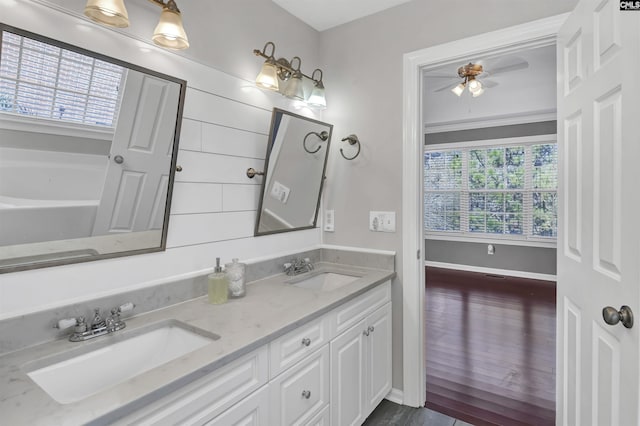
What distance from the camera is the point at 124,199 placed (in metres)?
1.39

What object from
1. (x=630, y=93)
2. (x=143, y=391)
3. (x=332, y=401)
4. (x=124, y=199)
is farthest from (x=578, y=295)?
(x=124, y=199)

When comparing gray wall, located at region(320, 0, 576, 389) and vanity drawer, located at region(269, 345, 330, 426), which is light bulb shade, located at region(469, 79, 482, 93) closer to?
gray wall, located at region(320, 0, 576, 389)

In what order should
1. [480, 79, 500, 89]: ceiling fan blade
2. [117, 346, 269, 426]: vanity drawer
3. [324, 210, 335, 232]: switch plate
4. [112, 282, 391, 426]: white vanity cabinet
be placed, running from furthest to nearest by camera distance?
[480, 79, 500, 89]: ceiling fan blade
[324, 210, 335, 232]: switch plate
[112, 282, 391, 426]: white vanity cabinet
[117, 346, 269, 426]: vanity drawer

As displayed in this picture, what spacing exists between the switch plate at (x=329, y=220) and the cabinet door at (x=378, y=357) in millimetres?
667

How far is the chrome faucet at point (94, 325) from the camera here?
1.20m

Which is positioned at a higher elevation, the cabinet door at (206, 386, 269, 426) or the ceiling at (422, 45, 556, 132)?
the ceiling at (422, 45, 556, 132)

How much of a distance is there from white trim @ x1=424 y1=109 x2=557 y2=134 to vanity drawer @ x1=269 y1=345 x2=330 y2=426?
4.91 metres

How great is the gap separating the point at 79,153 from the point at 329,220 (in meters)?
1.61

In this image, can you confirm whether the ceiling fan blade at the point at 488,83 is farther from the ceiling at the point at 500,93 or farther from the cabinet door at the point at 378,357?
the cabinet door at the point at 378,357

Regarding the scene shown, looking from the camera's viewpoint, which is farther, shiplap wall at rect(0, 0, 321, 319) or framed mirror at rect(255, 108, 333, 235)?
framed mirror at rect(255, 108, 333, 235)

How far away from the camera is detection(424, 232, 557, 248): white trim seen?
201 inches

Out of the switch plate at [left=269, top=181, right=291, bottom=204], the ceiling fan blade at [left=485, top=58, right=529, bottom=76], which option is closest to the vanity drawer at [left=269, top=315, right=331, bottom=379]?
the switch plate at [left=269, top=181, right=291, bottom=204]

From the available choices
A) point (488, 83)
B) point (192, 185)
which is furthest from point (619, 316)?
point (488, 83)

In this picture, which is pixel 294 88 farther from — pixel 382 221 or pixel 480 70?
pixel 480 70
